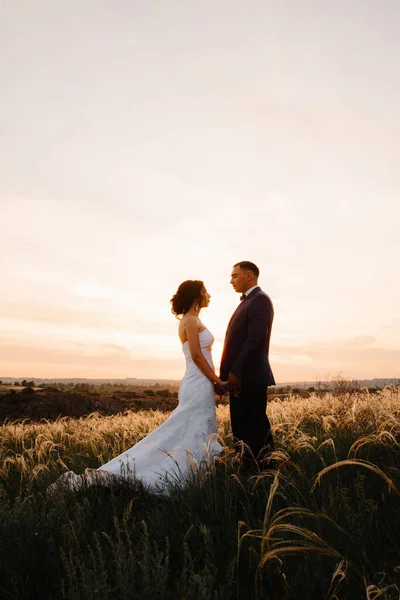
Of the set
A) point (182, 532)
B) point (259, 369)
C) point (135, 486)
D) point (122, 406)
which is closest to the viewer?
point (182, 532)

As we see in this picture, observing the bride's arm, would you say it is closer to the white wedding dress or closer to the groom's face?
the white wedding dress

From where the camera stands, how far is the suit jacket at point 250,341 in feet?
19.0

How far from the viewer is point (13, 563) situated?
3330 millimetres

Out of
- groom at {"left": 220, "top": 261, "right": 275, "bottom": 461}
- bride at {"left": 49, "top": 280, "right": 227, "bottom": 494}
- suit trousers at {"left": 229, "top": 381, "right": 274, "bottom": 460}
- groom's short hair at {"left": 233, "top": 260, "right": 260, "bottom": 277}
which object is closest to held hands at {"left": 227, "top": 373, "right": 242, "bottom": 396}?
groom at {"left": 220, "top": 261, "right": 275, "bottom": 461}

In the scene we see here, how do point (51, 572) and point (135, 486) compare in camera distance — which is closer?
point (51, 572)

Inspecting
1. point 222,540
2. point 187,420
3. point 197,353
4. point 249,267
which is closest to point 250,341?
point 197,353

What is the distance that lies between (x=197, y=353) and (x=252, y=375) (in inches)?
28.3

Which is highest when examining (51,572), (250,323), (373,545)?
(250,323)

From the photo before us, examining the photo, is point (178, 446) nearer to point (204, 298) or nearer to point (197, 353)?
point (197, 353)

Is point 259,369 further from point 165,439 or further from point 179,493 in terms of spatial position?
point 179,493

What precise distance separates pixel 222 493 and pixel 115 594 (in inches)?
65.7

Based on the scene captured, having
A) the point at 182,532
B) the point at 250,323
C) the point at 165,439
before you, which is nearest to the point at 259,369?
the point at 250,323

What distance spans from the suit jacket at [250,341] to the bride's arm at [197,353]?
144mm

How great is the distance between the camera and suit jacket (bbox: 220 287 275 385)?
228 inches
